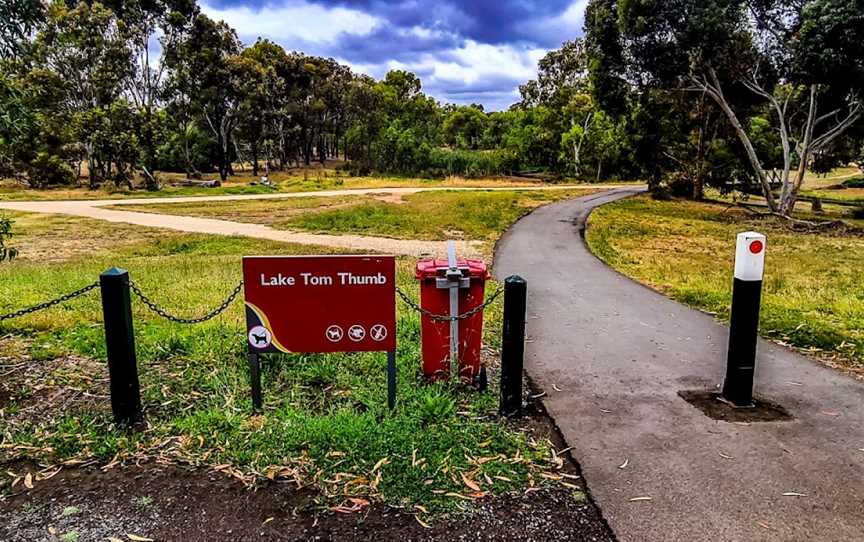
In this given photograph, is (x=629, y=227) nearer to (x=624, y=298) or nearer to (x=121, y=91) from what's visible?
(x=624, y=298)

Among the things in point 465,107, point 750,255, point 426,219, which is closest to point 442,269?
point 750,255

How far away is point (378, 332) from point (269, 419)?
947 mm

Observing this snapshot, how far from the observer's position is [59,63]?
116 ft

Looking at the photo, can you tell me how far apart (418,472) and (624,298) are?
5969 mm

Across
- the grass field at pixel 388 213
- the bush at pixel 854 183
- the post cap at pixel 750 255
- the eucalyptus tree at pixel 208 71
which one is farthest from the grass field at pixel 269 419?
the bush at pixel 854 183

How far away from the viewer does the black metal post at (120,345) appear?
3891 millimetres

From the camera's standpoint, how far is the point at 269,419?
4117mm

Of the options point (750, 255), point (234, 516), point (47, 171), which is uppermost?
point (47, 171)

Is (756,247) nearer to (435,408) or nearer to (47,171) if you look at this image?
(435,408)

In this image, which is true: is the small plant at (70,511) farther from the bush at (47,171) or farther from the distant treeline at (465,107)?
the bush at (47,171)

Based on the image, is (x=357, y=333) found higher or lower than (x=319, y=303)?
lower

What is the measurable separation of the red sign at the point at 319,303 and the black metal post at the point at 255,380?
7 cm

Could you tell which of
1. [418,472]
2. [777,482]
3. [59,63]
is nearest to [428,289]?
[418,472]

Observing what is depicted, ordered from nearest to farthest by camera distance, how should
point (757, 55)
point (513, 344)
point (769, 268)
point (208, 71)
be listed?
point (513, 344)
point (769, 268)
point (757, 55)
point (208, 71)
